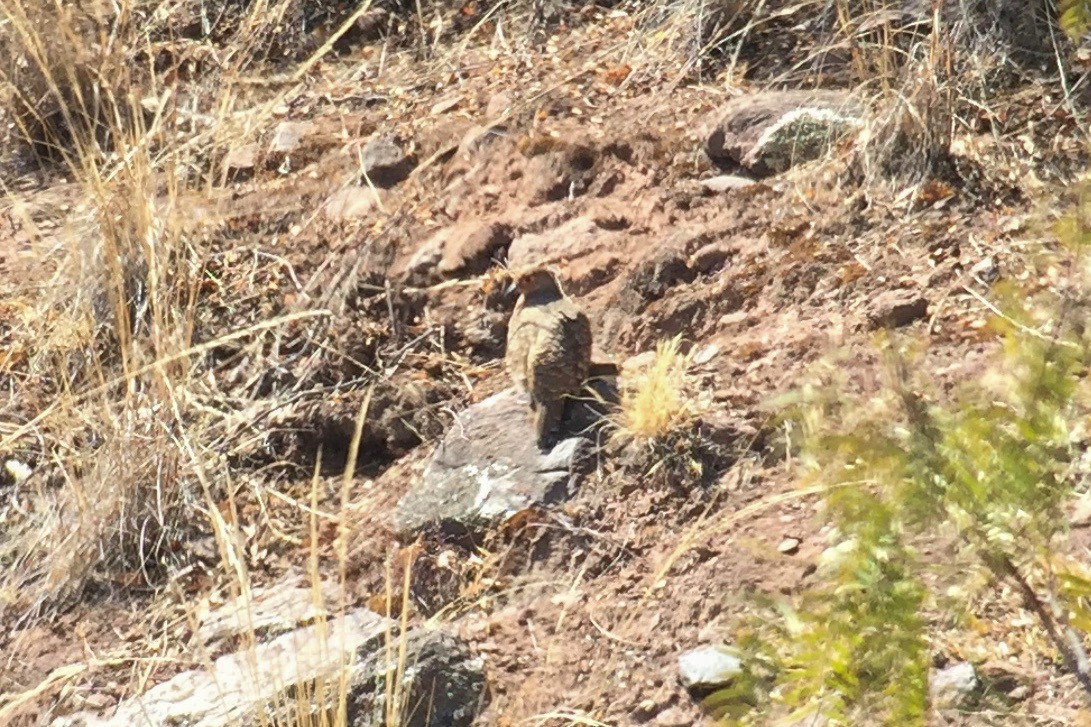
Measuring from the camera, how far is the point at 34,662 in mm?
3973

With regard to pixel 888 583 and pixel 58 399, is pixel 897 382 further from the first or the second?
pixel 58 399

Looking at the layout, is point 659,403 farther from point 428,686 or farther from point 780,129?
point 780,129

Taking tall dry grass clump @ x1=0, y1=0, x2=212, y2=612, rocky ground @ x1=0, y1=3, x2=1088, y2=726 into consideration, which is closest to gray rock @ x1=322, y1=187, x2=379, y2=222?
rocky ground @ x1=0, y1=3, x2=1088, y2=726

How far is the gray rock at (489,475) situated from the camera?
387 centimetres

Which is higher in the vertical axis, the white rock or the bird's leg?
the bird's leg

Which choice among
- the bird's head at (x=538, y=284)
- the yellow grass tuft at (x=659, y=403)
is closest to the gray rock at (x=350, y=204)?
the bird's head at (x=538, y=284)

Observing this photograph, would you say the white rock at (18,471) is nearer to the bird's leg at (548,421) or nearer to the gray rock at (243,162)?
the gray rock at (243,162)

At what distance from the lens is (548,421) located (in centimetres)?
396

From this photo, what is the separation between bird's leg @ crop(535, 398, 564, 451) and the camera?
3934 mm

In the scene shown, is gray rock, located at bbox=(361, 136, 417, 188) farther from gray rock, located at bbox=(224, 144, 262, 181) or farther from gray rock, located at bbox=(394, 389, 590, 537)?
gray rock, located at bbox=(394, 389, 590, 537)

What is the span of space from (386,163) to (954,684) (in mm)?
2843

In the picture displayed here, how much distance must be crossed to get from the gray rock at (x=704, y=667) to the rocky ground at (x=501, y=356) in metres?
0.03

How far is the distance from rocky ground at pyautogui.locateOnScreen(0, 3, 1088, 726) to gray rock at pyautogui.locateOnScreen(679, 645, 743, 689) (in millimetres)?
29

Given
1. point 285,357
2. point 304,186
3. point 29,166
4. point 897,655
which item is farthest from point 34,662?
point 897,655
